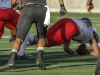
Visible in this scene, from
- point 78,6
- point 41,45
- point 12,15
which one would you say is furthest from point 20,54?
point 78,6

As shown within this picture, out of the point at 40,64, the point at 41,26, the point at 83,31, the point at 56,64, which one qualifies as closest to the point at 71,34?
the point at 83,31

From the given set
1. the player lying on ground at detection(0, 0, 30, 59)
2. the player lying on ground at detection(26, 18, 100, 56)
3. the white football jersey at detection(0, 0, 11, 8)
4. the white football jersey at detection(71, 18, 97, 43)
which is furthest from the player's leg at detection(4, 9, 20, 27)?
the white football jersey at detection(71, 18, 97, 43)

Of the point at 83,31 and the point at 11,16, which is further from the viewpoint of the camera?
the point at 83,31

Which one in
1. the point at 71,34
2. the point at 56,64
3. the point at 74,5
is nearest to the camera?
the point at 56,64

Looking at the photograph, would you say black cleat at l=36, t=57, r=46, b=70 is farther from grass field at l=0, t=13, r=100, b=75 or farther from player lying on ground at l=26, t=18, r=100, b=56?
player lying on ground at l=26, t=18, r=100, b=56

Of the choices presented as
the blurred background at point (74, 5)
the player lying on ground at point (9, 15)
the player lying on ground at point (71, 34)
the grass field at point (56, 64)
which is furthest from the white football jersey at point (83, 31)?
the blurred background at point (74, 5)

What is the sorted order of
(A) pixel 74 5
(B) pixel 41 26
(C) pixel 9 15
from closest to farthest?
(B) pixel 41 26 → (C) pixel 9 15 → (A) pixel 74 5

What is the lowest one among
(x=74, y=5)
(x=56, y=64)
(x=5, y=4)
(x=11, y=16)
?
(x=74, y=5)

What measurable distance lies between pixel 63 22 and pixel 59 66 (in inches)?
65.0

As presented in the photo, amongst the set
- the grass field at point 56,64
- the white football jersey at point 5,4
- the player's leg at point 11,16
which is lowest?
the grass field at point 56,64

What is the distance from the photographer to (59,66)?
352 inches

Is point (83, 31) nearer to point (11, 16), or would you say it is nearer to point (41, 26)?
point (11, 16)

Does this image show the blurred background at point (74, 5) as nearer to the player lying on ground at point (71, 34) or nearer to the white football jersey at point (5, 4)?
the player lying on ground at point (71, 34)

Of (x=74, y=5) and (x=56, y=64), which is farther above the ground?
(x=56, y=64)
